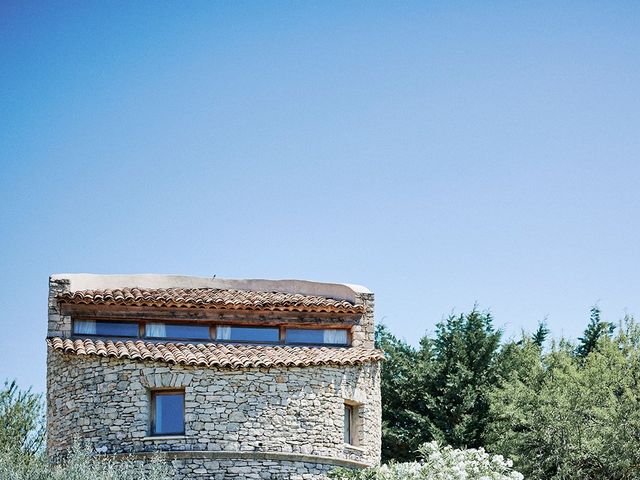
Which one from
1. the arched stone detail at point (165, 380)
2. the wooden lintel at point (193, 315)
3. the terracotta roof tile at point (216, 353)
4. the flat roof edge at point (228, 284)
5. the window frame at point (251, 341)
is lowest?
the arched stone detail at point (165, 380)

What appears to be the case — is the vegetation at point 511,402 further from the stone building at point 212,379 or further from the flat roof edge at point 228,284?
the flat roof edge at point 228,284

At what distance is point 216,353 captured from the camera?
2692cm

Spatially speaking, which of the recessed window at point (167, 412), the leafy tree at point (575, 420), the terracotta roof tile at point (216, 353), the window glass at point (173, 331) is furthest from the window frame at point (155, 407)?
the leafy tree at point (575, 420)

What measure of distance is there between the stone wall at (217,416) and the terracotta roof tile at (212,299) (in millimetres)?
1694

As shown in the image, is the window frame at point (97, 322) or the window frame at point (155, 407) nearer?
the window frame at point (155, 407)

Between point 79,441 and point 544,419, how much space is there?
46.8 feet

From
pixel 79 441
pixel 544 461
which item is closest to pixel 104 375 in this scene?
pixel 79 441

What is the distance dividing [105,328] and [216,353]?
3123mm

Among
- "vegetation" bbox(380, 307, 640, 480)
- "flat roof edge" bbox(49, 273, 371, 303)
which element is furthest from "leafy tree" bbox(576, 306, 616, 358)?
"flat roof edge" bbox(49, 273, 371, 303)

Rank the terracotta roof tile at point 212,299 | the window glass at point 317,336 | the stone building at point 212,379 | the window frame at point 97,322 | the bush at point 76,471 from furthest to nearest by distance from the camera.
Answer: the window glass at point 317,336 → the window frame at point 97,322 → the terracotta roof tile at point 212,299 → the stone building at point 212,379 → the bush at point 76,471

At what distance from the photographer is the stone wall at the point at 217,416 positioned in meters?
25.9

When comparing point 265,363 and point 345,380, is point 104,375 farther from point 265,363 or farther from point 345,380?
point 345,380

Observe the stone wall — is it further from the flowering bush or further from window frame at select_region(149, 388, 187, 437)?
the flowering bush

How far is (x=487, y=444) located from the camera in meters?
→ 35.2
